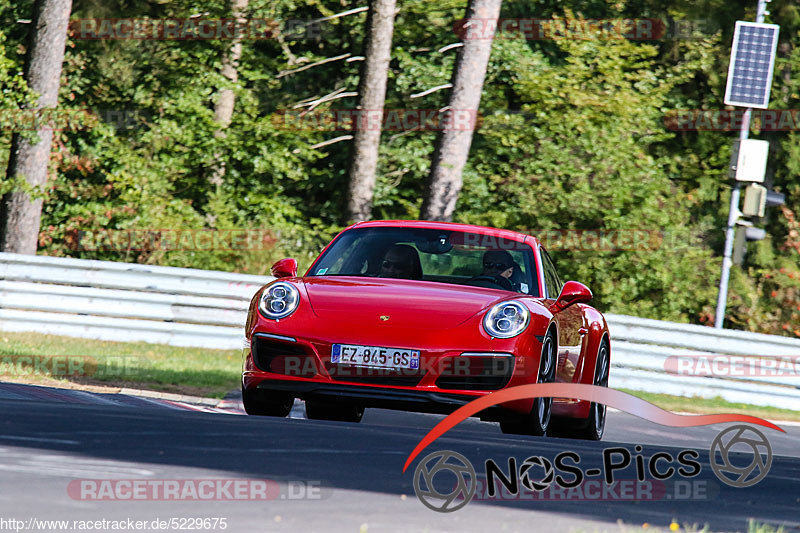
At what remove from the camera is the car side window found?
8807 millimetres

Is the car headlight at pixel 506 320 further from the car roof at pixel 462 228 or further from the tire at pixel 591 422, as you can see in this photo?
the tire at pixel 591 422

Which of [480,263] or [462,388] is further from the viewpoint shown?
[480,263]

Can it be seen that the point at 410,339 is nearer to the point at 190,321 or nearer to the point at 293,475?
the point at 293,475

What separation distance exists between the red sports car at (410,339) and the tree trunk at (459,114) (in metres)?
10.8

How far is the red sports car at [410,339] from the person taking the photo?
7379 millimetres

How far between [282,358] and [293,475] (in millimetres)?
2017

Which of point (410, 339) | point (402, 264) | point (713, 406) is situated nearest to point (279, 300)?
point (410, 339)

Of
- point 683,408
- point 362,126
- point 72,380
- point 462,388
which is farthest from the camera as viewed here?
point 362,126

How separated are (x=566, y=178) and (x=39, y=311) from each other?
1163 cm

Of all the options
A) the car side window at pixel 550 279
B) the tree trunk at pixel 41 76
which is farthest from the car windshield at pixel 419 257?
the tree trunk at pixel 41 76

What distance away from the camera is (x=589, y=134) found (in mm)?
24281

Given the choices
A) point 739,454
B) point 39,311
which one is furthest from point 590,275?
point 739,454

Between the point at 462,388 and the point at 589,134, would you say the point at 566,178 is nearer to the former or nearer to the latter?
the point at 589,134

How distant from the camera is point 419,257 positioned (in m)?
8.77
